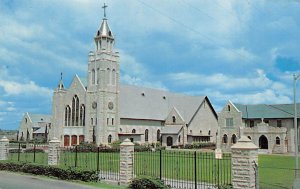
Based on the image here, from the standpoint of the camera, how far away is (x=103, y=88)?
63.2 metres

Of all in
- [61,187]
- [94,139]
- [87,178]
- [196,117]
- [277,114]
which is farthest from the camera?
[196,117]

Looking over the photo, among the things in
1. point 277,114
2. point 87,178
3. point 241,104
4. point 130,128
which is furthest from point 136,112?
point 87,178

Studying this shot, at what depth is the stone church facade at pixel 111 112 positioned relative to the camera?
63.6 meters

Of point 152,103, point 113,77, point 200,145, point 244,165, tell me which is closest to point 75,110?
point 113,77

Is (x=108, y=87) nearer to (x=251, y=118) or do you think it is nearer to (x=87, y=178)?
(x=251, y=118)

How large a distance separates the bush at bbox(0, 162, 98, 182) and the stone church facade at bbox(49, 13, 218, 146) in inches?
1435

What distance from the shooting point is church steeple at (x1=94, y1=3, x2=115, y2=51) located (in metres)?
66.2

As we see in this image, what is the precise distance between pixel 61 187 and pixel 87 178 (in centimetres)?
209

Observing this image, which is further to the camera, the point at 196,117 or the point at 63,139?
the point at 196,117

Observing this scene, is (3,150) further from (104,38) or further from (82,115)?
(104,38)

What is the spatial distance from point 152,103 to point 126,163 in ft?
183

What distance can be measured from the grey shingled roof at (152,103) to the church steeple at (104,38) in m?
8.56

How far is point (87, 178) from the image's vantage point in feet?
65.5

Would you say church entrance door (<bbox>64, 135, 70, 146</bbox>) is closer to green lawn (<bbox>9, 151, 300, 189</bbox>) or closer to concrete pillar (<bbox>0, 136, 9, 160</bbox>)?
green lawn (<bbox>9, 151, 300, 189</bbox>)
